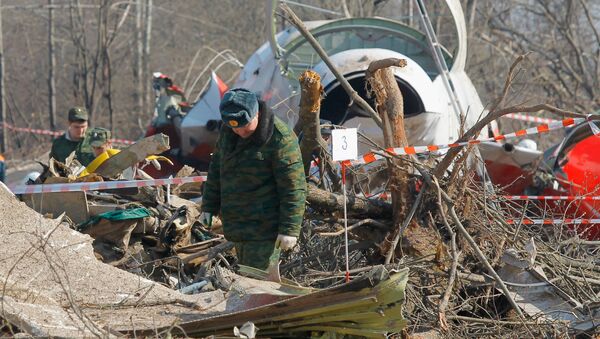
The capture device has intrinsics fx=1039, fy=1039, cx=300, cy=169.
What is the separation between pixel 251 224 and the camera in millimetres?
6309

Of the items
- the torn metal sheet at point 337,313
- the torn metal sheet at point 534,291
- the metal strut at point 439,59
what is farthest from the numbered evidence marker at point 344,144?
the metal strut at point 439,59

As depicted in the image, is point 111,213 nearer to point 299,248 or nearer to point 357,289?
point 299,248

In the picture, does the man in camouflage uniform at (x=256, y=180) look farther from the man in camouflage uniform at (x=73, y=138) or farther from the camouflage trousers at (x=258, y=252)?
the man in camouflage uniform at (x=73, y=138)

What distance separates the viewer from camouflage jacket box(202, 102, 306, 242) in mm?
6098

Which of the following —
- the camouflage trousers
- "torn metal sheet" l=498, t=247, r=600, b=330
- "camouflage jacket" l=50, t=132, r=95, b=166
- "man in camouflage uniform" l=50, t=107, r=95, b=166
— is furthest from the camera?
"man in camouflage uniform" l=50, t=107, r=95, b=166

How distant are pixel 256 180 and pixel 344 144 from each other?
668mm

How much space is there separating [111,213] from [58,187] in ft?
2.19

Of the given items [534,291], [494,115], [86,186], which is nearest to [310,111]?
[494,115]

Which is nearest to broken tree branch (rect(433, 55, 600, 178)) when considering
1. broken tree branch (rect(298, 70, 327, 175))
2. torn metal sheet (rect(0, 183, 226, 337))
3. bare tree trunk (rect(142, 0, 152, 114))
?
broken tree branch (rect(298, 70, 327, 175))

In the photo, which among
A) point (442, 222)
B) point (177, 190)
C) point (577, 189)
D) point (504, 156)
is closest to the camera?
point (442, 222)

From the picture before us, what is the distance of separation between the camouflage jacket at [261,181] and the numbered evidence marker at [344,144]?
39cm

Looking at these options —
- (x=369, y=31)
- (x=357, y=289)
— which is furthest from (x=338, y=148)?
(x=369, y=31)

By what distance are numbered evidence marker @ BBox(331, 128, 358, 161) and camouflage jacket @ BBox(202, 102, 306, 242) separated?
39 centimetres

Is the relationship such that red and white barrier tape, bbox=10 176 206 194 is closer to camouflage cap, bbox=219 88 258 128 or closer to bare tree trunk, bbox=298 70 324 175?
bare tree trunk, bbox=298 70 324 175
